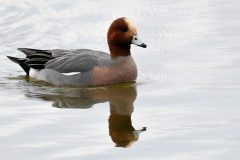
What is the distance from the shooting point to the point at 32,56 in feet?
41.8

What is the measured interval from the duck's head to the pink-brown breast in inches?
9.6

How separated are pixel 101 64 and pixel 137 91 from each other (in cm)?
83

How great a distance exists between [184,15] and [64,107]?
16.7 ft

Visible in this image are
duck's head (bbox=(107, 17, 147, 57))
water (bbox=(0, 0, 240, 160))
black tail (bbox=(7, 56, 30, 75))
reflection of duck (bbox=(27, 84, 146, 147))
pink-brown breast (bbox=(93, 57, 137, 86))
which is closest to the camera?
water (bbox=(0, 0, 240, 160))

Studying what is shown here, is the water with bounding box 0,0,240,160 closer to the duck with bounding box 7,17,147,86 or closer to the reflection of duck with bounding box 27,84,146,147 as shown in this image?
the reflection of duck with bounding box 27,84,146,147

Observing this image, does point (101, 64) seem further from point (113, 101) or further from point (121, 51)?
point (113, 101)

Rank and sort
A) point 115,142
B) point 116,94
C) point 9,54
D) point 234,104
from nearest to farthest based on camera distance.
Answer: point 115,142 < point 234,104 < point 116,94 < point 9,54

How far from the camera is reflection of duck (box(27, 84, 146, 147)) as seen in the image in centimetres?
920

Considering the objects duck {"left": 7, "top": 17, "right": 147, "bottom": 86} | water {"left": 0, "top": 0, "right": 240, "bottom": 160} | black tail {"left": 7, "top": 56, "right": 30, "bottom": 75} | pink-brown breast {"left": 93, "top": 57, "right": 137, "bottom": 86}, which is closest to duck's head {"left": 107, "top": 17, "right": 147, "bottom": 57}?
duck {"left": 7, "top": 17, "right": 147, "bottom": 86}

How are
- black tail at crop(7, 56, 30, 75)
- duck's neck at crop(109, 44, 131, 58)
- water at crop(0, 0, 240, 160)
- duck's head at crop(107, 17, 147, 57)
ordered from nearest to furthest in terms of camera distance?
water at crop(0, 0, 240, 160), duck's head at crop(107, 17, 147, 57), duck's neck at crop(109, 44, 131, 58), black tail at crop(7, 56, 30, 75)

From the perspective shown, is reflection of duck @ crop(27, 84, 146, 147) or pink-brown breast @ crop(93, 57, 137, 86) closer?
reflection of duck @ crop(27, 84, 146, 147)

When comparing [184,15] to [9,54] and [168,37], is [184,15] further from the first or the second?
[9,54]

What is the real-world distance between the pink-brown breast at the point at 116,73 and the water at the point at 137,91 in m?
0.13

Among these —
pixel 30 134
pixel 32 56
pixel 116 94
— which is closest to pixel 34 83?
pixel 32 56
